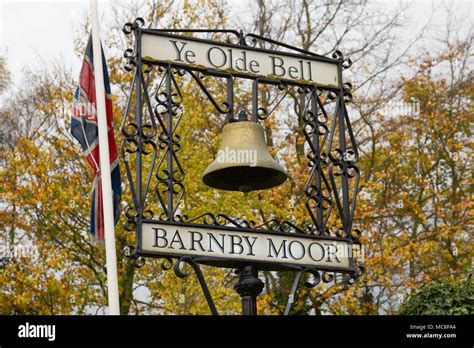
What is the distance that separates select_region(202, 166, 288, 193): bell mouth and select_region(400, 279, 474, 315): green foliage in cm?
302

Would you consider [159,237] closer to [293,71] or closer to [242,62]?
[242,62]

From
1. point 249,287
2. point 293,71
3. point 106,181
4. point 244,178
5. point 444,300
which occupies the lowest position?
point 249,287

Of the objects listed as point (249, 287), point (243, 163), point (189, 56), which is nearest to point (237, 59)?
point (189, 56)

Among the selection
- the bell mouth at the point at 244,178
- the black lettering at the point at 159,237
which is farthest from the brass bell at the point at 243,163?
the black lettering at the point at 159,237

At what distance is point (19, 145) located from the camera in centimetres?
1953

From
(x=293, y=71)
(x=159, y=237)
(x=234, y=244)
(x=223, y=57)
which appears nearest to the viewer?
(x=159, y=237)

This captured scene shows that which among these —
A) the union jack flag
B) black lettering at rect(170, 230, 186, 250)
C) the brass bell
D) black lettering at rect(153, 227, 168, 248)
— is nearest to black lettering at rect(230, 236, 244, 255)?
black lettering at rect(170, 230, 186, 250)

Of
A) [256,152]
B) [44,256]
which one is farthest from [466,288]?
[44,256]

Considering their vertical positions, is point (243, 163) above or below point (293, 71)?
below

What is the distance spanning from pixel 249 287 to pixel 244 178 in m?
1.34

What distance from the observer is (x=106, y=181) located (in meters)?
9.87

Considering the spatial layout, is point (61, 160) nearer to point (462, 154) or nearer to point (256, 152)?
point (462, 154)

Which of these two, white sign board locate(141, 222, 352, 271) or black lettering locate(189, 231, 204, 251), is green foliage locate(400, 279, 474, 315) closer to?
white sign board locate(141, 222, 352, 271)
